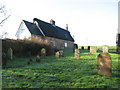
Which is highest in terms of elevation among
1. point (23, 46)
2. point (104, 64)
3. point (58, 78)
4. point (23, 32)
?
point (23, 32)

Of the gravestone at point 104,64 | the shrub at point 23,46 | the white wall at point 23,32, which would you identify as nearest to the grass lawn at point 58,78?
the gravestone at point 104,64

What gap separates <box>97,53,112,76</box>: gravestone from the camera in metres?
4.62

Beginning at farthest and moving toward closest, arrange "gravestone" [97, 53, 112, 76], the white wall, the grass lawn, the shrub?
the white wall, the shrub, "gravestone" [97, 53, 112, 76], the grass lawn

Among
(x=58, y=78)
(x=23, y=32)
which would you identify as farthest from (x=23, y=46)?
(x=23, y=32)

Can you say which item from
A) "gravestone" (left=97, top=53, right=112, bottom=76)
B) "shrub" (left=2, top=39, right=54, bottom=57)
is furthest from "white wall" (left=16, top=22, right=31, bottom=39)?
"gravestone" (left=97, top=53, right=112, bottom=76)

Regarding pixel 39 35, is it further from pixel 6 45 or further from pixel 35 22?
pixel 6 45

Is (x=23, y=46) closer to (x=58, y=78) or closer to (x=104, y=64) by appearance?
(x=58, y=78)

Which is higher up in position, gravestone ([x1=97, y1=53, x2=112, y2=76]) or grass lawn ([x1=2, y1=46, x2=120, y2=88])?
gravestone ([x1=97, y1=53, x2=112, y2=76])

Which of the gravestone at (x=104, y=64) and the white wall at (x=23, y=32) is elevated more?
the white wall at (x=23, y=32)

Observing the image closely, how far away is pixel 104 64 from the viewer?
4.77 metres

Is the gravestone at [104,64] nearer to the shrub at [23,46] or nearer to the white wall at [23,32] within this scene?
the shrub at [23,46]

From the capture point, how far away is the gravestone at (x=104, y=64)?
182 inches

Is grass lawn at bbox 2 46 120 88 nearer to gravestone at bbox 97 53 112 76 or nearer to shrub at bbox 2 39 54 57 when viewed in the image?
gravestone at bbox 97 53 112 76

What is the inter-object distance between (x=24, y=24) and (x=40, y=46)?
34.6 ft
